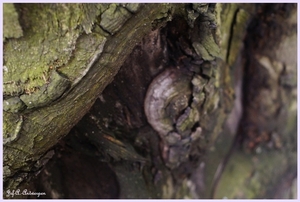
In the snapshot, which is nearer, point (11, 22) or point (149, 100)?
point (11, 22)

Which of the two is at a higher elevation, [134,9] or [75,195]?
[134,9]

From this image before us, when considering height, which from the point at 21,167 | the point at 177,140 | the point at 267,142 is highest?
the point at 21,167

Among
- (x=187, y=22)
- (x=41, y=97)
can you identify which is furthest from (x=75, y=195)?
(x=187, y=22)

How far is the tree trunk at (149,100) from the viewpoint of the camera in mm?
556

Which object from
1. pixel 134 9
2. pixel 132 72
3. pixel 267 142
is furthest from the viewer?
pixel 267 142

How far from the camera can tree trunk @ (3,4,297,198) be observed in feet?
Result: 1.82

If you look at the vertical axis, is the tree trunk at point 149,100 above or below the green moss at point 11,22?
below

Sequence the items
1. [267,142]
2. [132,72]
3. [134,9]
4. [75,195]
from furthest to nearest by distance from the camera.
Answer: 1. [267,142]
2. [75,195]
3. [132,72]
4. [134,9]

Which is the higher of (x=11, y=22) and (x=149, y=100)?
(x=11, y=22)

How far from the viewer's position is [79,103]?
1.99 ft

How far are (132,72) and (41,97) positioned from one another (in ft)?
0.54

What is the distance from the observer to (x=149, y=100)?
2.24 ft

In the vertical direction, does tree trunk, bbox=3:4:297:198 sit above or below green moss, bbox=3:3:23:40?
below

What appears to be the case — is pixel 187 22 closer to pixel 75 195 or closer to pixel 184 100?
pixel 184 100
